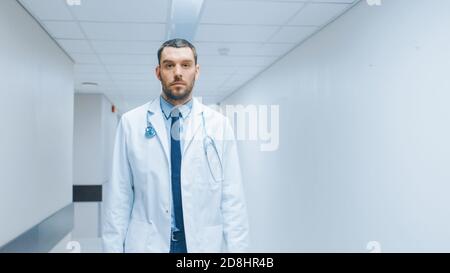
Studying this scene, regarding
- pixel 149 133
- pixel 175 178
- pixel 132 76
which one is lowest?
pixel 175 178

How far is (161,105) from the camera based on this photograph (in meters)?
1.48

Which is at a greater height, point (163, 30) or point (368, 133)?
point (163, 30)

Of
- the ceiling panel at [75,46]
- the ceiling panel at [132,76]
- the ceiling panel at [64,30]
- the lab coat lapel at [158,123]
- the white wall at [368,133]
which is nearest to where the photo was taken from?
the lab coat lapel at [158,123]

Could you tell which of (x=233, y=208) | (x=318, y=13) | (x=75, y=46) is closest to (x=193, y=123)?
(x=233, y=208)

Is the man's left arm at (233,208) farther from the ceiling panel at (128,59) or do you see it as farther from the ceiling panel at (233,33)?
the ceiling panel at (128,59)

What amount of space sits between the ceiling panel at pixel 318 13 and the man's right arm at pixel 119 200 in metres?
1.47

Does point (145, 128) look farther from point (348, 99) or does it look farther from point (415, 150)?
point (348, 99)

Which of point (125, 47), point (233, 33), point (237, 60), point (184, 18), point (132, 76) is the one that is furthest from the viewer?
point (132, 76)

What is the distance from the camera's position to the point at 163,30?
110 inches

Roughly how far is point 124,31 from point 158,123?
1598 mm

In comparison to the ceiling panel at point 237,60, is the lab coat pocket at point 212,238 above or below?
below

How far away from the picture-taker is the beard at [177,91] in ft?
4.36

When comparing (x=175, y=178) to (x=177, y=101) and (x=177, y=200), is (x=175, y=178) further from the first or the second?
(x=177, y=101)

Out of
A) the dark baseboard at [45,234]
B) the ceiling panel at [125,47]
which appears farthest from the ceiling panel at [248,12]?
the dark baseboard at [45,234]
